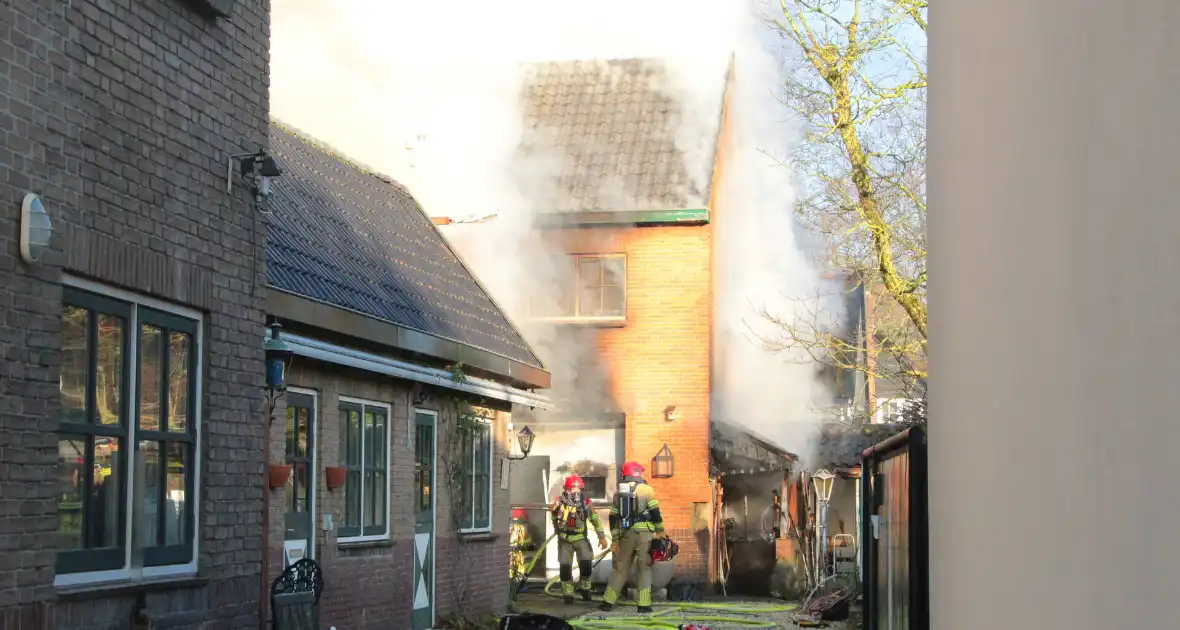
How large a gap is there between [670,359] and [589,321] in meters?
1.47

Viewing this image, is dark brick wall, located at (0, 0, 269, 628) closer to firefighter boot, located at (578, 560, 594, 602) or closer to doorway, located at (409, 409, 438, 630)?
doorway, located at (409, 409, 438, 630)

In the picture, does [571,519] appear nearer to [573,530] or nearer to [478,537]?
[573,530]

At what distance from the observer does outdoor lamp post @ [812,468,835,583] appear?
21.7 m

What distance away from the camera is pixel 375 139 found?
22906 millimetres

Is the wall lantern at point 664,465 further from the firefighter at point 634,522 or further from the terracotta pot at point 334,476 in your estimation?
the terracotta pot at point 334,476

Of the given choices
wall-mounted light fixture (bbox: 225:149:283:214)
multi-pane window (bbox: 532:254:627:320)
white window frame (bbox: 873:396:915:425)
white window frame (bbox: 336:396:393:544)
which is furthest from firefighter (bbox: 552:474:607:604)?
wall-mounted light fixture (bbox: 225:149:283:214)

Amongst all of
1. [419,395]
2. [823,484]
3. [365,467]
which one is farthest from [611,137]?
[365,467]

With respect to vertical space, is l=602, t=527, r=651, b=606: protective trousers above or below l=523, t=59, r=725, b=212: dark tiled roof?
below

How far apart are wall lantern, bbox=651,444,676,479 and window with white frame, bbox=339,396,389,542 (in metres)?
9.85

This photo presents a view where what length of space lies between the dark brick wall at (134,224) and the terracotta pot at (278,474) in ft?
6.54

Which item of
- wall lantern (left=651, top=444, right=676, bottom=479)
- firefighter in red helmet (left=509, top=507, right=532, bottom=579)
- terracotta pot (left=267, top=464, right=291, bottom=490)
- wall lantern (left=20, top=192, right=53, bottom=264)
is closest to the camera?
wall lantern (left=20, top=192, right=53, bottom=264)

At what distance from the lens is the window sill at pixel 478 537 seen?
16.5 meters

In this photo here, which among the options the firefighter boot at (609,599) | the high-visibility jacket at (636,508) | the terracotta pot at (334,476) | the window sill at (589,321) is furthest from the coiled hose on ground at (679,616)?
the terracotta pot at (334,476)

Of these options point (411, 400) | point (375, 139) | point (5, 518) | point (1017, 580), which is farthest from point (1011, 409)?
point (375, 139)
